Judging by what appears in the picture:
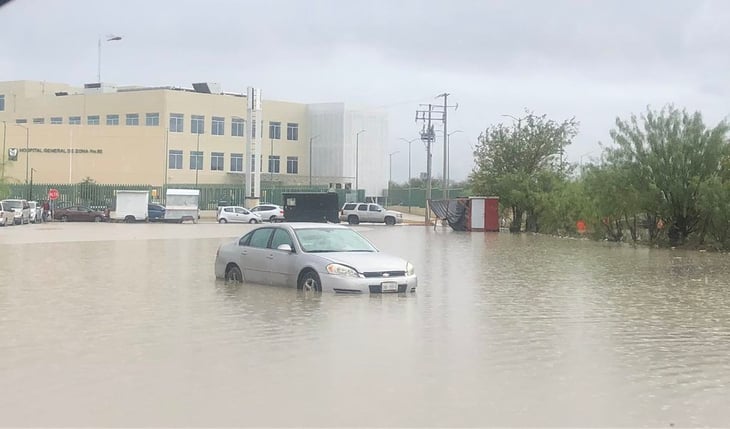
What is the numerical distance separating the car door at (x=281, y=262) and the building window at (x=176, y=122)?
3062 inches

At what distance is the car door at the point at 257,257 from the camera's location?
16.2m

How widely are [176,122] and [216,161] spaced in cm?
658

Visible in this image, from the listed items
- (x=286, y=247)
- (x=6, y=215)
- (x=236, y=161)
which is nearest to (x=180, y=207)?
(x=6, y=215)

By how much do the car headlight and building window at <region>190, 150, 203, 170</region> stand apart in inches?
3188

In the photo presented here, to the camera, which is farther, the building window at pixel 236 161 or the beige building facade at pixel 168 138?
the building window at pixel 236 161

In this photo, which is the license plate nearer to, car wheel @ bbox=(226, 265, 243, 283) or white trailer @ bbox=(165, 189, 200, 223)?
car wheel @ bbox=(226, 265, 243, 283)

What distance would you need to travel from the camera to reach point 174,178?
9112 cm

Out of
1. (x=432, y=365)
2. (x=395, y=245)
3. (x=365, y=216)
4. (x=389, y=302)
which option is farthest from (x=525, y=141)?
(x=432, y=365)

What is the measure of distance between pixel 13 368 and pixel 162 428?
3.01m

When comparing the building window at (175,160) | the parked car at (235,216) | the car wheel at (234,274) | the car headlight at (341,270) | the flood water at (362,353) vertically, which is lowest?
the flood water at (362,353)

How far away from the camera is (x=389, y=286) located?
48.2 feet

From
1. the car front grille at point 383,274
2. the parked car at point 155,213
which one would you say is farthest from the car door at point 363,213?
the car front grille at point 383,274

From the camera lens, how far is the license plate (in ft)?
47.9

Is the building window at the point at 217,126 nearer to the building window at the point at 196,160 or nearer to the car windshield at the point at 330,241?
the building window at the point at 196,160
